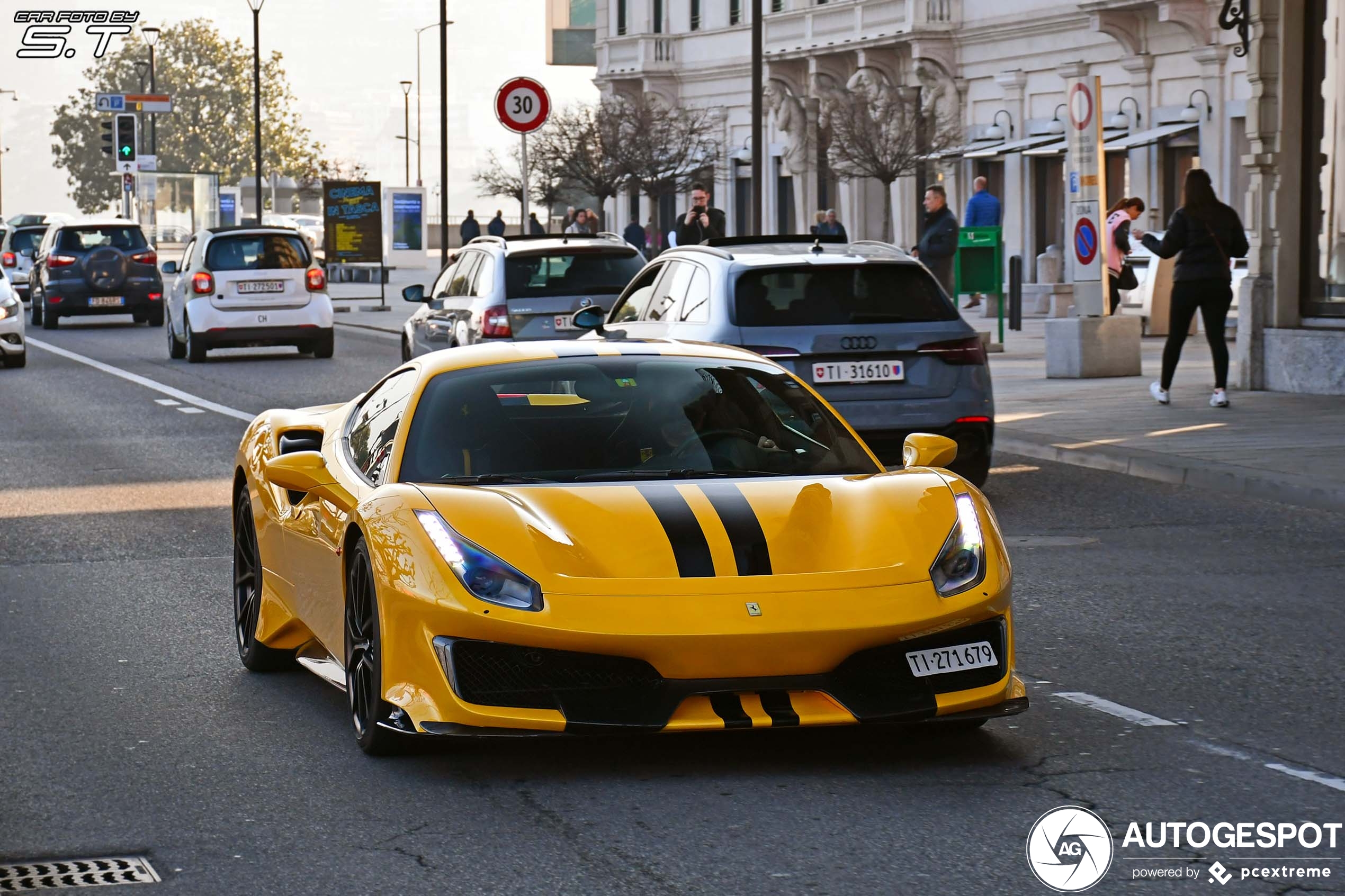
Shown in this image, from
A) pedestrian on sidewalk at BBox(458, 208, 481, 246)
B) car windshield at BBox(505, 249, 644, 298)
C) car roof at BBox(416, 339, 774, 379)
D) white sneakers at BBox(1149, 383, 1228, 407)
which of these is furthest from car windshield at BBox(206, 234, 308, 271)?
pedestrian on sidewalk at BBox(458, 208, 481, 246)

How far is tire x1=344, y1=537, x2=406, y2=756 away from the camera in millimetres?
6258

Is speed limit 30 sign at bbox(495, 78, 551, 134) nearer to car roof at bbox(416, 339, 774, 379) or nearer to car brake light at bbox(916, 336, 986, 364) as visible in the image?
car brake light at bbox(916, 336, 986, 364)

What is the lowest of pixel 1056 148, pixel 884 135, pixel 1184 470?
pixel 1184 470

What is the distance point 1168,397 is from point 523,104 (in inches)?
338

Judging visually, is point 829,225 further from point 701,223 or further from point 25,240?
point 25,240

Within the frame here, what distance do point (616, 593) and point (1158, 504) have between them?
757 cm

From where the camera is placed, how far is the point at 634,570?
602cm

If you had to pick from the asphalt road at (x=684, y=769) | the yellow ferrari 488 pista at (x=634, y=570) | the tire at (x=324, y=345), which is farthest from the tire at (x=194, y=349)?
the yellow ferrari 488 pista at (x=634, y=570)

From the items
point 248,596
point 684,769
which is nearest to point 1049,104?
point 248,596

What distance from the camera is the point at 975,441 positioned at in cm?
1277

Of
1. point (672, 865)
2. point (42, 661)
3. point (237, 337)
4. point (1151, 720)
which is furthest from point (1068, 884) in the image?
point (237, 337)

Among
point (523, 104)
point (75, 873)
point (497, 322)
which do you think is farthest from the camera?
point (523, 104)

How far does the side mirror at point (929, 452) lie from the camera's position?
281 inches

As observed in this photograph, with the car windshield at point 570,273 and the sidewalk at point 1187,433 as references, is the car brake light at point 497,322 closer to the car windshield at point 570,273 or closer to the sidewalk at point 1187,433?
the car windshield at point 570,273
